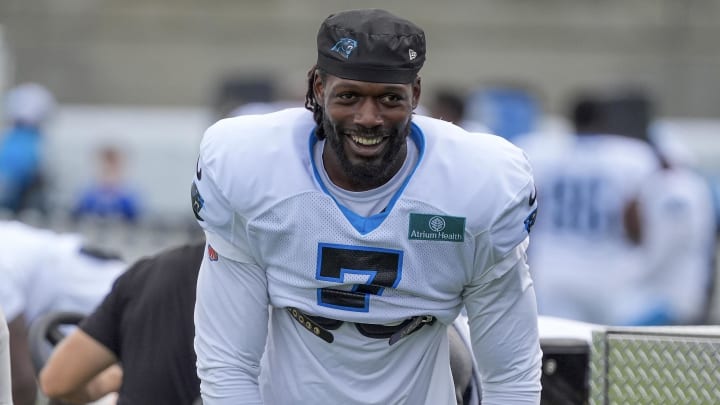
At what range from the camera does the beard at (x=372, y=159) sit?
3.60m

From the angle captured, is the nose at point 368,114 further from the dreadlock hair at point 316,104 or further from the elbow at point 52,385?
the elbow at point 52,385

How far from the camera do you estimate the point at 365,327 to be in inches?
145

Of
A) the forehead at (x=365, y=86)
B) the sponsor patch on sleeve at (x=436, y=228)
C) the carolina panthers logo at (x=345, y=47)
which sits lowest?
the sponsor patch on sleeve at (x=436, y=228)

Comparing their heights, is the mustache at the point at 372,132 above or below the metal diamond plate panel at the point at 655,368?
above

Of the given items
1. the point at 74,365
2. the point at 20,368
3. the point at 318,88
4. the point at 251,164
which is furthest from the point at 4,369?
the point at 20,368

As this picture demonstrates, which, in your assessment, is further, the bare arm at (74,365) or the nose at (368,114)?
the bare arm at (74,365)

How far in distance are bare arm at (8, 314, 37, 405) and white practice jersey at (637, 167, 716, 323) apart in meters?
4.80

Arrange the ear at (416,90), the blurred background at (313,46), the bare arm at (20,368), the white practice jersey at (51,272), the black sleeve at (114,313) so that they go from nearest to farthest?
the ear at (416,90)
the black sleeve at (114,313)
the bare arm at (20,368)
the white practice jersey at (51,272)
the blurred background at (313,46)

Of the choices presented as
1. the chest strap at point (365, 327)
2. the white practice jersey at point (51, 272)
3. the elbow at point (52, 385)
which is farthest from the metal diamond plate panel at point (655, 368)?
the white practice jersey at point (51, 272)

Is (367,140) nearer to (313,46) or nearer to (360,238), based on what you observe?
(360,238)

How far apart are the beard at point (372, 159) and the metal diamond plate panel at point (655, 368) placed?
0.85 meters

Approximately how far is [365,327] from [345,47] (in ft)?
2.14

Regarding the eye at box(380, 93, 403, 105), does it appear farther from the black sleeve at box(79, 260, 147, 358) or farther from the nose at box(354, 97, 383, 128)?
the black sleeve at box(79, 260, 147, 358)

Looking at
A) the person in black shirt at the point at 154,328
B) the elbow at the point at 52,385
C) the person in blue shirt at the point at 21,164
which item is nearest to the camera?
the person in black shirt at the point at 154,328
